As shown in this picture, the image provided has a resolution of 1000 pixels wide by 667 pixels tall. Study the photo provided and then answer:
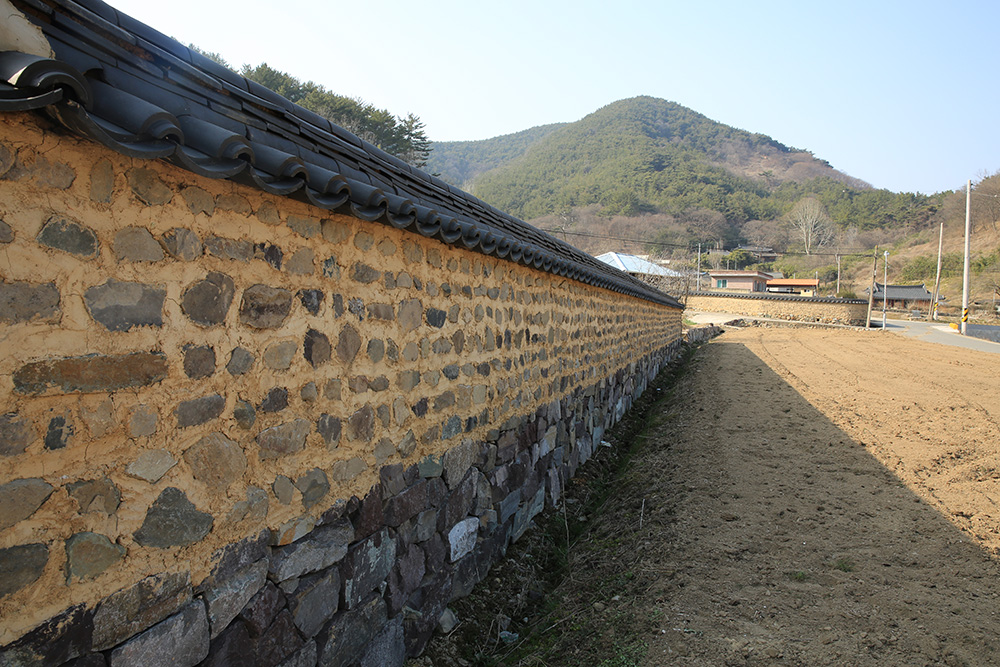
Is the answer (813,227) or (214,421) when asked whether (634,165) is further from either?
(214,421)

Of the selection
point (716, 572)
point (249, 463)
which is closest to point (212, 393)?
point (249, 463)

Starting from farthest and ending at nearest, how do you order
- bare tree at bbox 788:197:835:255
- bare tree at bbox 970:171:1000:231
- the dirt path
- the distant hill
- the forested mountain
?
the forested mountain → the distant hill → bare tree at bbox 788:197:835:255 → bare tree at bbox 970:171:1000:231 → the dirt path

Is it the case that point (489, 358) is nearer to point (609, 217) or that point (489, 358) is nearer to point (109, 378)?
point (109, 378)

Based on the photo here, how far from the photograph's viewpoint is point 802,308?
36.0m

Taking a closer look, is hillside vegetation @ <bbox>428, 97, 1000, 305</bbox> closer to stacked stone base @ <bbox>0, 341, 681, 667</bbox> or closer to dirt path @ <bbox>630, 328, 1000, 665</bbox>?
dirt path @ <bbox>630, 328, 1000, 665</bbox>

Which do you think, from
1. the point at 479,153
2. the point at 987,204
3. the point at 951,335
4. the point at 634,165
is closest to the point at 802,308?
the point at 951,335

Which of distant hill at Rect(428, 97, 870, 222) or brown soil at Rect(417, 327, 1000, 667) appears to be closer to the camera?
brown soil at Rect(417, 327, 1000, 667)

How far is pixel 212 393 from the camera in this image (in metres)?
1.88

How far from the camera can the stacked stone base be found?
1595 mm

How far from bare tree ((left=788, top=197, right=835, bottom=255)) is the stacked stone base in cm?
7176

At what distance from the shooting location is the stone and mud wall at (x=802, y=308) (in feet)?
115

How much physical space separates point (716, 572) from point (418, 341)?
8.85 ft

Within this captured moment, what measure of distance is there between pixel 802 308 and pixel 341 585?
40002mm

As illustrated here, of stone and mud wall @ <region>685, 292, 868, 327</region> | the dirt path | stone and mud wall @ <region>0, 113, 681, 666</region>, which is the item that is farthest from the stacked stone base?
stone and mud wall @ <region>685, 292, 868, 327</region>
